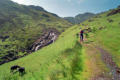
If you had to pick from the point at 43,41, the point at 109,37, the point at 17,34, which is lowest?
the point at 43,41

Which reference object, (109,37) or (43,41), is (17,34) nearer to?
(43,41)

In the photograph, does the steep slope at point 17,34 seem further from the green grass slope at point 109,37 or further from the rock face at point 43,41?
the green grass slope at point 109,37

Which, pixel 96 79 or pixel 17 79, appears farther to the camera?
pixel 17 79

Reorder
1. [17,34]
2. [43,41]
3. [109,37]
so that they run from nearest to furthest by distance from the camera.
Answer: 1. [109,37]
2. [43,41]
3. [17,34]

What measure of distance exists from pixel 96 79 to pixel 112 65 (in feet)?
16.3

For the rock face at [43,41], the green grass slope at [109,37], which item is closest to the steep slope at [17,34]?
the rock face at [43,41]

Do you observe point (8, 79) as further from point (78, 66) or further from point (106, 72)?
point (106, 72)

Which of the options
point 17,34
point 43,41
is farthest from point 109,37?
point 17,34

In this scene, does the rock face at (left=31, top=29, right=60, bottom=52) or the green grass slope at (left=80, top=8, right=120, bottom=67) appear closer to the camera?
the green grass slope at (left=80, top=8, right=120, bottom=67)

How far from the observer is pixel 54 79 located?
11398mm

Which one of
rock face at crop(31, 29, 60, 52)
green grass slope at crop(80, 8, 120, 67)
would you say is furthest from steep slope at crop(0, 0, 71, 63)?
green grass slope at crop(80, 8, 120, 67)

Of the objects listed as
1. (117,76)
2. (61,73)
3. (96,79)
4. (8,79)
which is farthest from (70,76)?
(8,79)

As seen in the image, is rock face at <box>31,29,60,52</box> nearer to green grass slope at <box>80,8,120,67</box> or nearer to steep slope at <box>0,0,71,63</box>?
steep slope at <box>0,0,71,63</box>

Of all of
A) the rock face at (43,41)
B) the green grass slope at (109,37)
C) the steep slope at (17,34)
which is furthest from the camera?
the rock face at (43,41)
